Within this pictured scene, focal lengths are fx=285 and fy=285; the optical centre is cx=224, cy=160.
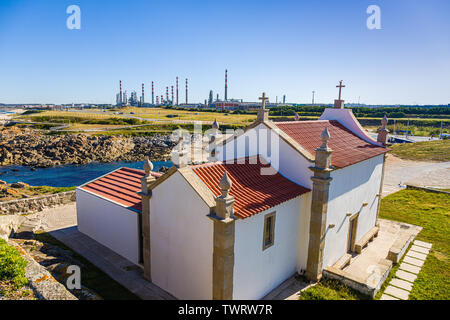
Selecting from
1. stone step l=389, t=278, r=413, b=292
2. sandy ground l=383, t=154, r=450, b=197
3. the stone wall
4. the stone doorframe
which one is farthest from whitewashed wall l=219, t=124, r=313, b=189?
sandy ground l=383, t=154, r=450, b=197

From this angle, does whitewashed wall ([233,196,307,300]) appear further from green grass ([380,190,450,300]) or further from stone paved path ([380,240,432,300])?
green grass ([380,190,450,300])

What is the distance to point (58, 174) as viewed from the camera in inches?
1864

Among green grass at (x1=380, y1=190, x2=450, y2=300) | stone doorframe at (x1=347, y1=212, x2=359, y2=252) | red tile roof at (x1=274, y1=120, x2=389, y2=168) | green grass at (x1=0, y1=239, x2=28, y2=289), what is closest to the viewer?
green grass at (x1=0, y1=239, x2=28, y2=289)

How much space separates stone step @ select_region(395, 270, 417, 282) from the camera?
1396cm

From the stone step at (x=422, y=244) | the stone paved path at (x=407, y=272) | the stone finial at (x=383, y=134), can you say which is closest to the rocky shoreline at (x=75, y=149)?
the stone finial at (x=383, y=134)

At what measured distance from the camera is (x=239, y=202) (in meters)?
10.8

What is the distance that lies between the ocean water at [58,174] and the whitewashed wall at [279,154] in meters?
33.7

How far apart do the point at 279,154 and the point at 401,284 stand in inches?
330

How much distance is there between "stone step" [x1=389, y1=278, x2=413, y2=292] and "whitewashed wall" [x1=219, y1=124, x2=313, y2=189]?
20.6 feet

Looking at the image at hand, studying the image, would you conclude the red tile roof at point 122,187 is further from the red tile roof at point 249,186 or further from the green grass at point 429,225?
the green grass at point 429,225

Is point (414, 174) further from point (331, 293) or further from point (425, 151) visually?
point (331, 293)

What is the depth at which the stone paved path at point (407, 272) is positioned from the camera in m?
12.7
